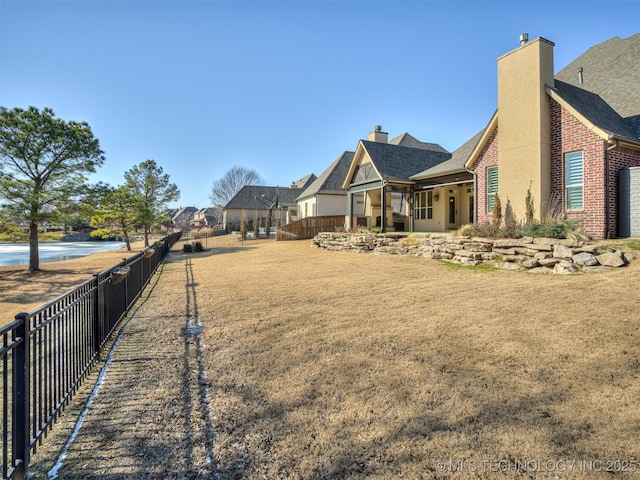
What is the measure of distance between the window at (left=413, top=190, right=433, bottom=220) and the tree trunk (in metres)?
20.4

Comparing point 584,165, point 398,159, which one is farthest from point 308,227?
point 584,165

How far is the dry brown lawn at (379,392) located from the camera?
A: 2.27 m

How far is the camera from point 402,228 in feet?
65.4

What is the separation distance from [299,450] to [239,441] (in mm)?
474

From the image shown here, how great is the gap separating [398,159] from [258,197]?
2977cm

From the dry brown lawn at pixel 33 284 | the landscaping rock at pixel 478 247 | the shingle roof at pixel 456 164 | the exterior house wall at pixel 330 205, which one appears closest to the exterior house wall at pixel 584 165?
the landscaping rock at pixel 478 247

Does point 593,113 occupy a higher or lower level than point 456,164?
higher

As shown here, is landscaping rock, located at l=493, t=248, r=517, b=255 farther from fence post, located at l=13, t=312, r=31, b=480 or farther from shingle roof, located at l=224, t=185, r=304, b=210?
shingle roof, located at l=224, t=185, r=304, b=210

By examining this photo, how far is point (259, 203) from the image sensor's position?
44.5m

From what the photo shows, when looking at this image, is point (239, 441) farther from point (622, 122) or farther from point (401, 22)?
point (622, 122)

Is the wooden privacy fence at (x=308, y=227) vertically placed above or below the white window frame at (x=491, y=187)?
below

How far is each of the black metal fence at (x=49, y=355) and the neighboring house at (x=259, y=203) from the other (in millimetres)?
34991

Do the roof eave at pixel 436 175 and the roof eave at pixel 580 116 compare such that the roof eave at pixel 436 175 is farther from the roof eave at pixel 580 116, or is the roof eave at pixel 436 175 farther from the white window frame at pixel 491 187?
the roof eave at pixel 580 116

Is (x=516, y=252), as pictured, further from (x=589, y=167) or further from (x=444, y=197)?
(x=444, y=197)
